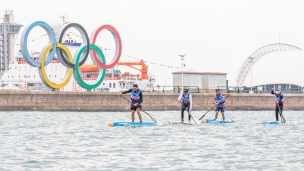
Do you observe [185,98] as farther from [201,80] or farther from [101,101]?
[201,80]

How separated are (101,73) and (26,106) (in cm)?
1134

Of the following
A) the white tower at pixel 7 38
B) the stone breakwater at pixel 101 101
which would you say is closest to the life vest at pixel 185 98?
the stone breakwater at pixel 101 101

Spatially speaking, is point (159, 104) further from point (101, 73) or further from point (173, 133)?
point (173, 133)

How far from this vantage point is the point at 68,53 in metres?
A: 73.6

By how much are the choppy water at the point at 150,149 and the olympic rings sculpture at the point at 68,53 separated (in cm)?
3255

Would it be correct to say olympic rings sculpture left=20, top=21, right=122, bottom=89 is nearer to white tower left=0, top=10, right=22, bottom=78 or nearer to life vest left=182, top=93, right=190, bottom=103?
life vest left=182, top=93, right=190, bottom=103

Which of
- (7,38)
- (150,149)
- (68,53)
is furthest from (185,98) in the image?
(7,38)

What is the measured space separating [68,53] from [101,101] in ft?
17.7

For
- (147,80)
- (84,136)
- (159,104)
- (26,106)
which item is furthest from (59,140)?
(147,80)

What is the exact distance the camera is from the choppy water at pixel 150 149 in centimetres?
2241

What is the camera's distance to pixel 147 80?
345 ft

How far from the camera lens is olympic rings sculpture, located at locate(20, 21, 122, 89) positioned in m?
69.3

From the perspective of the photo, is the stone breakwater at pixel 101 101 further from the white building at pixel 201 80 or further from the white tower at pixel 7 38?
the white tower at pixel 7 38

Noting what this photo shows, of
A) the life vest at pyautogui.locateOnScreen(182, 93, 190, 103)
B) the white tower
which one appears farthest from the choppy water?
the white tower
